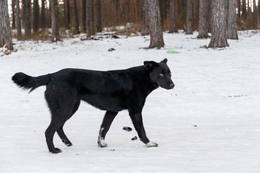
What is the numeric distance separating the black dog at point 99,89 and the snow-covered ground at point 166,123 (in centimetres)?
43

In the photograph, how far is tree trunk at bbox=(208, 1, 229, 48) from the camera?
1543 cm

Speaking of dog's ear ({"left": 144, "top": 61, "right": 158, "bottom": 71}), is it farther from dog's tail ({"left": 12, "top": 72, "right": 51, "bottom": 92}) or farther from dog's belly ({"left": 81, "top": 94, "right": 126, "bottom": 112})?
dog's tail ({"left": 12, "top": 72, "right": 51, "bottom": 92})

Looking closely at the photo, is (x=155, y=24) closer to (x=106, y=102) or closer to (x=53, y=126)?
(x=106, y=102)

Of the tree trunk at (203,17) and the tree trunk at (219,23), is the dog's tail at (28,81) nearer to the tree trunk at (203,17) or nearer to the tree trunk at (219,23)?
the tree trunk at (219,23)

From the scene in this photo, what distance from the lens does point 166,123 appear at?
7.30 m

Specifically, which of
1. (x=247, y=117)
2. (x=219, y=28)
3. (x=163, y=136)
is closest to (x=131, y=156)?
(x=163, y=136)

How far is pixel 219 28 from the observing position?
1559cm

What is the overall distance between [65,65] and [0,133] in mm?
7735

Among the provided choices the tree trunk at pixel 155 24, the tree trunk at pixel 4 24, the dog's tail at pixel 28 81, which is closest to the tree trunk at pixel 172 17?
the tree trunk at pixel 155 24

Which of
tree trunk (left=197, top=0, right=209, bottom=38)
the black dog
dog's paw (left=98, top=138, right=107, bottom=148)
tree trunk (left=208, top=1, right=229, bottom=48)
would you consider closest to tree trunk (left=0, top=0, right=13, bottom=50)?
tree trunk (left=208, top=1, right=229, bottom=48)

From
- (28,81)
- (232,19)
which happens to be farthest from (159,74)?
(232,19)

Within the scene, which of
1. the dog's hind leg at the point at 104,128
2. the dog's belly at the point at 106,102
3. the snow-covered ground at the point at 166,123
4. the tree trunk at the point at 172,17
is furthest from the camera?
the tree trunk at the point at 172,17

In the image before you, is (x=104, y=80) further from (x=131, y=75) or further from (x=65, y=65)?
(x=65, y=65)

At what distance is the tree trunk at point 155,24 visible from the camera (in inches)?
631
